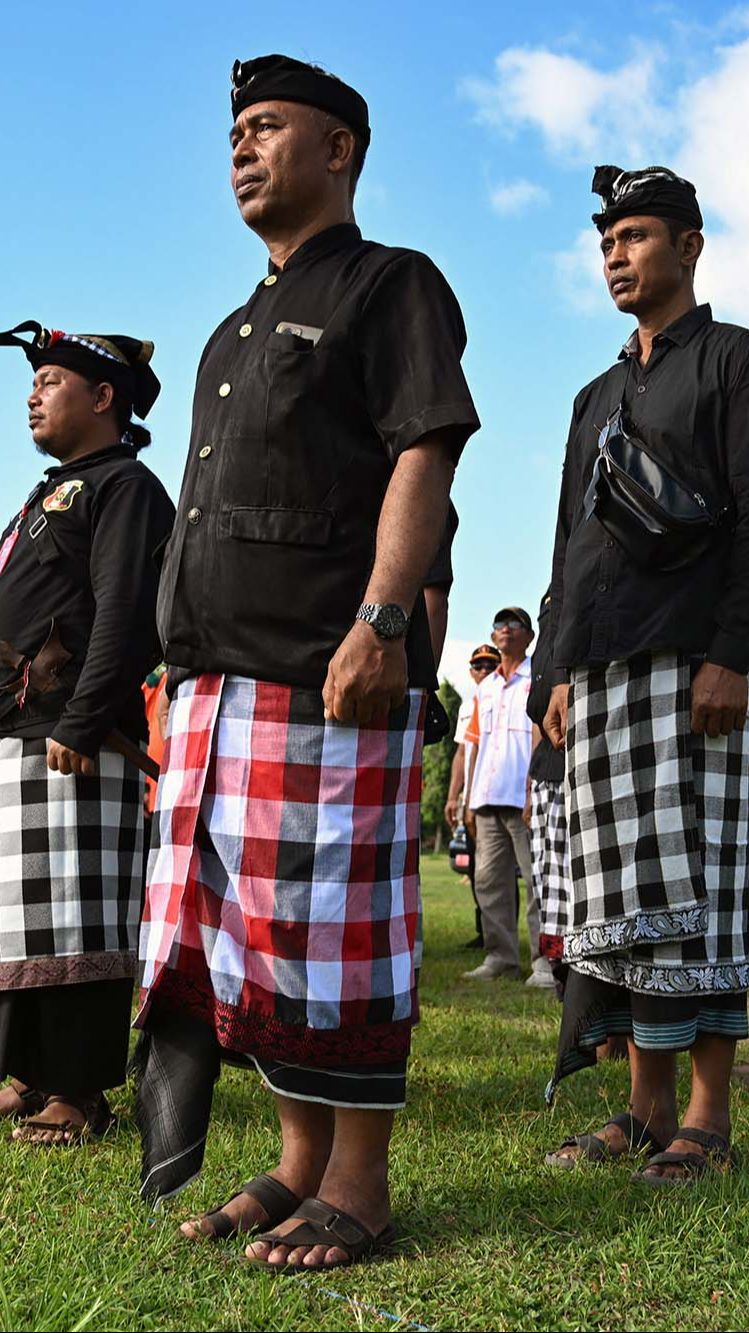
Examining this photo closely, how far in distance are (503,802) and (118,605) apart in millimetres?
5622

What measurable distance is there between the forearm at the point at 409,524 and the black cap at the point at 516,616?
273 inches

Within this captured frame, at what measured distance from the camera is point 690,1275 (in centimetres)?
261

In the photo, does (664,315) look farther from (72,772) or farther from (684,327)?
(72,772)

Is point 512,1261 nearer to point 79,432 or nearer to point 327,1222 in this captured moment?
point 327,1222

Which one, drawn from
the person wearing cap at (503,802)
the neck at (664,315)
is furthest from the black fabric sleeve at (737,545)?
the person wearing cap at (503,802)

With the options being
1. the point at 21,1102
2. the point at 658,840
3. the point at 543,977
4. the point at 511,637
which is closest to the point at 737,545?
the point at 658,840

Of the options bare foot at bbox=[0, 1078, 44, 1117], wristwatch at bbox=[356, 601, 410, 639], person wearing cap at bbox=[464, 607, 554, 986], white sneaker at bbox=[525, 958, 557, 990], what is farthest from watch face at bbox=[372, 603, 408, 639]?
person wearing cap at bbox=[464, 607, 554, 986]

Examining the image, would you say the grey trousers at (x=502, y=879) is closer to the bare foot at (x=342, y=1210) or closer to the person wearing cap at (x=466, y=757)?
the person wearing cap at (x=466, y=757)

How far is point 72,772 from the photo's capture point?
163 inches

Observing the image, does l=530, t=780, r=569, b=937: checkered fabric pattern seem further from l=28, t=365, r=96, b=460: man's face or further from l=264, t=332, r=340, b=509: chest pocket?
l=264, t=332, r=340, b=509: chest pocket

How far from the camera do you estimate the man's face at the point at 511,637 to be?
972 centimetres

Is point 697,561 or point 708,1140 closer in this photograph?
point 708,1140

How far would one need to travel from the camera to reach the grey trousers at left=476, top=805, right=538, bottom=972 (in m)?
8.97

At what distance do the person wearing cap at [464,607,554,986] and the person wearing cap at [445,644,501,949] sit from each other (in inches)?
20.6
